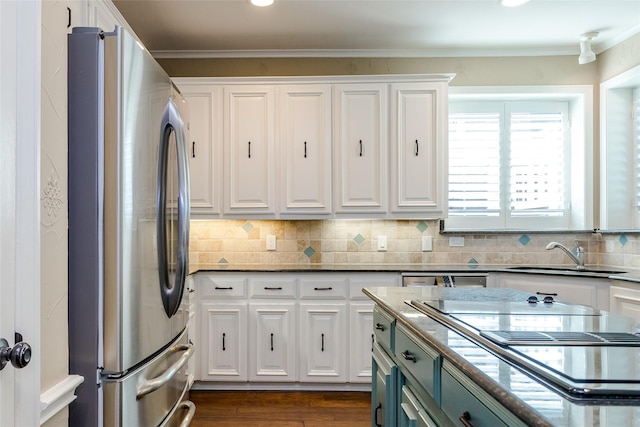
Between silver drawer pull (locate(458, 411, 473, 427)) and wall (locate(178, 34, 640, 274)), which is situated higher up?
wall (locate(178, 34, 640, 274))

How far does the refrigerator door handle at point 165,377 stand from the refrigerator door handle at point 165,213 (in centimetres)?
22

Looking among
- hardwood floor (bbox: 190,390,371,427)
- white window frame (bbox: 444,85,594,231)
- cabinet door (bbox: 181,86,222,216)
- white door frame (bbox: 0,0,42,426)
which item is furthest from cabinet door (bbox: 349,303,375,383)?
white door frame (bbox: 0,0,42,426)

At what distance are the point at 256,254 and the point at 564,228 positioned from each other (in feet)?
8.62

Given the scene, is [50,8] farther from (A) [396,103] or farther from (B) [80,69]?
(A) [396,103]

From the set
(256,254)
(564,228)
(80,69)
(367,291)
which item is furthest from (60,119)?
(564,228)

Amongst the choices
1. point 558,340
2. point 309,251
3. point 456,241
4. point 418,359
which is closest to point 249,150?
point 309,251

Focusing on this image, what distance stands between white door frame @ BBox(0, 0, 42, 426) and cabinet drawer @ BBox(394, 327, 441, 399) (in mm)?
958

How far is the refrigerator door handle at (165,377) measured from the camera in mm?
1604

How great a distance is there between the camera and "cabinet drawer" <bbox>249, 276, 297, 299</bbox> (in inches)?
134

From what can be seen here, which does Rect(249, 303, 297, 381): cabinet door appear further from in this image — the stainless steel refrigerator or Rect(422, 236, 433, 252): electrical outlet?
the stainless steel refrigerator

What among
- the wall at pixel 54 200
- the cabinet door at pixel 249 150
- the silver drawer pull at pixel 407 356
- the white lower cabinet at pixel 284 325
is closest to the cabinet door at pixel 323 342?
the white lower cabinet at pixel 284 325

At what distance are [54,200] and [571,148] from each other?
405cm

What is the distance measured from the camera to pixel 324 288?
340 centimetres

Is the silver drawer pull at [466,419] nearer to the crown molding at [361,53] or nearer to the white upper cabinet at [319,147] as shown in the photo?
the white upper cabinet at [319,147]
